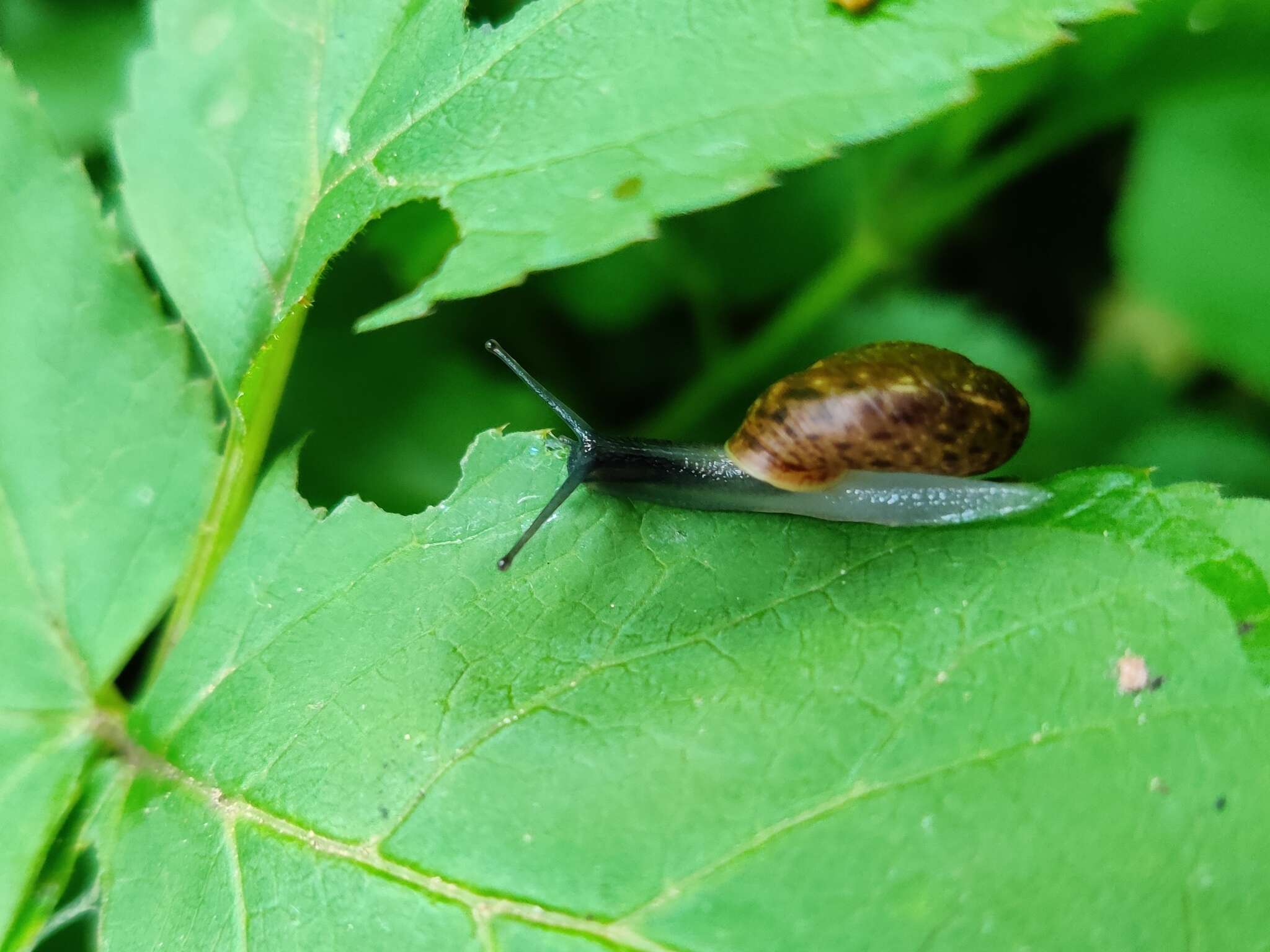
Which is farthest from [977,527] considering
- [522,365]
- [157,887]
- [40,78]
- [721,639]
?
[40,78]

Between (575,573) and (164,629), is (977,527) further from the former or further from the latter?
(164,629)

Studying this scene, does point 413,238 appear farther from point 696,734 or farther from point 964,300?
point 964,300

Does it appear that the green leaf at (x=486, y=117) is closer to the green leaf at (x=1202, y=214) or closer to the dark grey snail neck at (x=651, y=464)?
the dark grey snail neck at (x=651, y=464)

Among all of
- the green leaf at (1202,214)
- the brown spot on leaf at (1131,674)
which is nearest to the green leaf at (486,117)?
the brown spot on leaf at (1131,674)

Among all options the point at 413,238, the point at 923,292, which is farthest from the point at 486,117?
the point at 923,292

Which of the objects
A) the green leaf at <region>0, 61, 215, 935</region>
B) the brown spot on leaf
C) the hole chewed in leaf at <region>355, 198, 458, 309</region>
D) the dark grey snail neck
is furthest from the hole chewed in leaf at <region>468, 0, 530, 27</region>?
the brown spot on leaf
